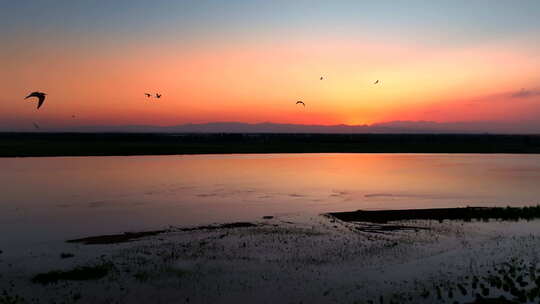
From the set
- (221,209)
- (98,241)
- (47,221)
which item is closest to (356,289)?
(98,241)

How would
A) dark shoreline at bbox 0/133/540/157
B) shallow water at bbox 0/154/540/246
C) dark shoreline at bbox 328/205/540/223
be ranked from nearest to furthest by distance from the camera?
shallow water at bbox 0/154/540/246, dark shoreline at bbox 328/205/540/223, dark shoreline at bbox 0/133/540/157

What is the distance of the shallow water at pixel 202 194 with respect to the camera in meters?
24.7

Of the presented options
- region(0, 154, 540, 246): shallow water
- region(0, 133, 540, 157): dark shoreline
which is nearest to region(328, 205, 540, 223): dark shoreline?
region(0, 154, 540, 246): shallow water

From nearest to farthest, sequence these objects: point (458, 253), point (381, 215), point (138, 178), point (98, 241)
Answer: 1. point (458, 253)
2. point (98, 241)
3. point (381, 215)
4. point (138, 178)

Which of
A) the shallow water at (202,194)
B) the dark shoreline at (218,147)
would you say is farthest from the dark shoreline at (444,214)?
the dark shoreline at (218,147)

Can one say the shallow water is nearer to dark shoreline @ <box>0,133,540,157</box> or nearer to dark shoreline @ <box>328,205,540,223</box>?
dark shoreline @ <box>328,205,540,223</box>

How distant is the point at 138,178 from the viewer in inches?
1772

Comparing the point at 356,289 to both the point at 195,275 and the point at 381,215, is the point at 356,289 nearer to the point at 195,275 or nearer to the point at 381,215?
the point at 195,275

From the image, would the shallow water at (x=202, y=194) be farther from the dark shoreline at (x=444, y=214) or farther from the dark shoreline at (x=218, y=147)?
the dark shoreline at (x=218, y=147)

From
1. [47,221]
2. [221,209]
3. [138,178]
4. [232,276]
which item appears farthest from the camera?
[138,178]

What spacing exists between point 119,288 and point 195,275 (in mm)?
2568

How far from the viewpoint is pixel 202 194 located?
3484 cm

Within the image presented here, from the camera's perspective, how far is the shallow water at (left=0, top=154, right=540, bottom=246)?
24656mm

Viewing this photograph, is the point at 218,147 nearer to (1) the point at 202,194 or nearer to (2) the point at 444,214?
(1) the point at 202,194
